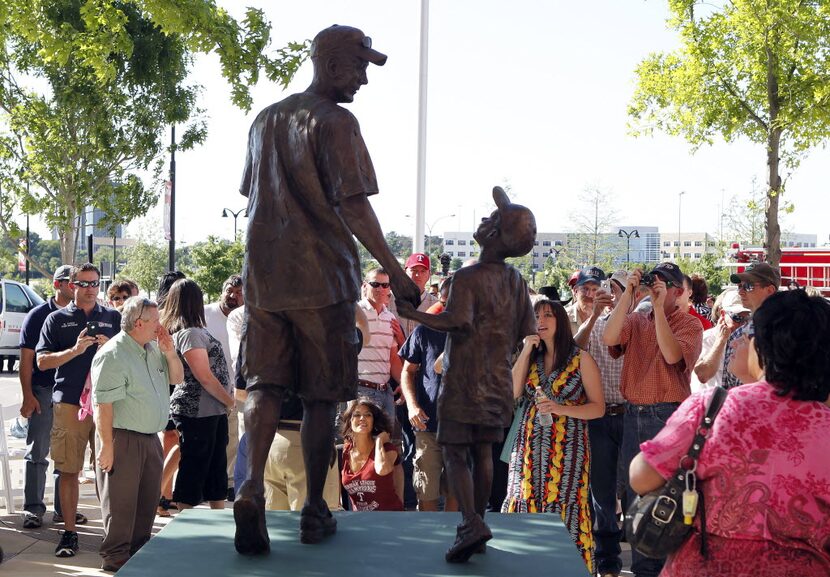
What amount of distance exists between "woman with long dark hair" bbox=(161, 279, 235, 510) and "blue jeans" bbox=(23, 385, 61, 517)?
1.44 meters

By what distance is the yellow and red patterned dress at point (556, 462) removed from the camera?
616 cm

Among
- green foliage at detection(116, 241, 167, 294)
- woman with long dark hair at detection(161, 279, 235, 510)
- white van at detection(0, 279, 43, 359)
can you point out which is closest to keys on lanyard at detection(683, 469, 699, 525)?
woman with long dark hair at detection(161, 279, 235, 510)

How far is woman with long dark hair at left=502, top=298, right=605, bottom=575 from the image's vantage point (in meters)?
6.17

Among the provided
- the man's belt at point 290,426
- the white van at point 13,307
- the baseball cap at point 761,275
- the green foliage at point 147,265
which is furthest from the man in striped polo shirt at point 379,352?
the green foliage at point 147,265

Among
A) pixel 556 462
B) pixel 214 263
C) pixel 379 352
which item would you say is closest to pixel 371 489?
pixel 379 352

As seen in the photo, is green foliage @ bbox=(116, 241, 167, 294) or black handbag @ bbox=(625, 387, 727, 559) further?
green foliage @ bbox=(116, 241, 167, 294)

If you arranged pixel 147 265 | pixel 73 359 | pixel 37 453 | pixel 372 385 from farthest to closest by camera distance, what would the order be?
pixel 147 265 < pixel 37 453 < pixel 73 359 < pixel 372 385

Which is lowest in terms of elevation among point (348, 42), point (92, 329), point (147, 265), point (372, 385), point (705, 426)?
point (372, 385)

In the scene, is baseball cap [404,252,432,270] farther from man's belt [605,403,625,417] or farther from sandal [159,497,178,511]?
sandal [159,497,178,511]

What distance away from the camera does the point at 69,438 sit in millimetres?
8094

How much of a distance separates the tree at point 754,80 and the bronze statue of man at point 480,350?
49.0 ft

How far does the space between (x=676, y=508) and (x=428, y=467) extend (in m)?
4.13

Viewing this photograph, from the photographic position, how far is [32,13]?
9609 millimetres

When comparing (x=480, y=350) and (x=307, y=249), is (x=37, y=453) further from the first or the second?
(x=480, y=350)
